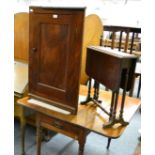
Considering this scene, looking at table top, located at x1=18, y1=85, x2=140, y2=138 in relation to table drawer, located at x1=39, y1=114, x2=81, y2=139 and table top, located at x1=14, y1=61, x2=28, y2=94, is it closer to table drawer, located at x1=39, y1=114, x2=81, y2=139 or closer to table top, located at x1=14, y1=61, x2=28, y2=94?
table drawer, located at x1=39, y1=114, x2=81, y2=139

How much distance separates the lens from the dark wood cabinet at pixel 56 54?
1.14 meters

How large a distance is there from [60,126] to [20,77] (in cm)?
93

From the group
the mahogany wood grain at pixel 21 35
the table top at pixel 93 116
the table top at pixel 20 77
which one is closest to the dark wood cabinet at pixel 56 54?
the table top at pixel 93 116

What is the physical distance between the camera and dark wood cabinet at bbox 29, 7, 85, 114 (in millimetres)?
1141

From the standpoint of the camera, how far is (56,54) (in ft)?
4.08

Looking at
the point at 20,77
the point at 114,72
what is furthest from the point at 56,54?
the point at 20,77

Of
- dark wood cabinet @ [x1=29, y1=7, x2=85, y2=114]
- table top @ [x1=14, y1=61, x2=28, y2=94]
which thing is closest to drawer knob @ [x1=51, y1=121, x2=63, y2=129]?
dark wood cabinet @ [x1=29, y1=7, x2=85, y2=114]

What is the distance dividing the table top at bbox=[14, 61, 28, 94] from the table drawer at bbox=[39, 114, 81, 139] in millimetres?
678

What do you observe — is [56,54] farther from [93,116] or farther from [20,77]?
[20,77]

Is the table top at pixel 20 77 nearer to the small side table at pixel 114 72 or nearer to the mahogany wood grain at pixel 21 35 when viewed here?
the mahogany wood grain at pixel 21 35

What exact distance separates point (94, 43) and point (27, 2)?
64.6 inches

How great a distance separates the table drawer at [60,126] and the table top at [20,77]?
2.22 feet

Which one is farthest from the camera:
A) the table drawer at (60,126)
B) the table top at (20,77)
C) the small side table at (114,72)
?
the table top at (20,77)

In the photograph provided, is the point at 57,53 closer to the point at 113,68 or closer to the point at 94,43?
the point at 113,68
